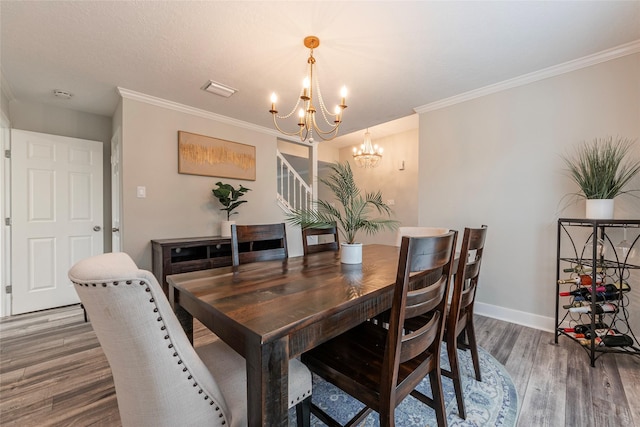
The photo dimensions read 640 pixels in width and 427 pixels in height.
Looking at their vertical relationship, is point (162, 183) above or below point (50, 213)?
above

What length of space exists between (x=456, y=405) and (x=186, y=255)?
2.75m

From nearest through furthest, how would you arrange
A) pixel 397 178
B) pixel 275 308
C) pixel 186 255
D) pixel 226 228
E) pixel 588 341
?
pixel 275 308 → pixel 588 341 → pixel 186 255 → pixel 226 228 → pixel 397 178

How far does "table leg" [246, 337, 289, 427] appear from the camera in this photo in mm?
722

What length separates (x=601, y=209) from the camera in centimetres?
190

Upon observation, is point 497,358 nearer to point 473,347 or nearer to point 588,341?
point 473,347

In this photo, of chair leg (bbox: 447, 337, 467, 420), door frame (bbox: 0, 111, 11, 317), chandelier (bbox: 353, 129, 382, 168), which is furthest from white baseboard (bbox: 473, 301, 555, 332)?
door frame (bbox: 0, 111, 11, 317)

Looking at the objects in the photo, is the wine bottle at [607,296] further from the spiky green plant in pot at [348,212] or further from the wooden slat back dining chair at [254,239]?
the wooden slat back dining chair at [254,239]

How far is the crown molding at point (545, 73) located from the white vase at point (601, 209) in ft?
3.94

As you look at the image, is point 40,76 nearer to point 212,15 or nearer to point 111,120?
point 111,120

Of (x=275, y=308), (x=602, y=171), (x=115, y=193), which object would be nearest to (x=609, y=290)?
(x=602, y=171)

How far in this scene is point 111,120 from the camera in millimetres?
3443

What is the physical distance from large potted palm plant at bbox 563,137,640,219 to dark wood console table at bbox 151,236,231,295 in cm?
331

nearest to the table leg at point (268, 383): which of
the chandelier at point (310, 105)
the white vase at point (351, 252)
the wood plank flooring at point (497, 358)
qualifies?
the white vase at point (351, 252)

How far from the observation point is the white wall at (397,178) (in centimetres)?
495
